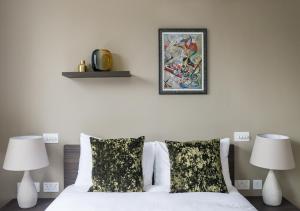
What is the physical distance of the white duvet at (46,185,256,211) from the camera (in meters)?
1.82

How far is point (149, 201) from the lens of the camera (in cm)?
193

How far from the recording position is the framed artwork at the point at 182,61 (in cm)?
260

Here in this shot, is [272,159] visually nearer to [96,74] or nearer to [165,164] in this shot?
[165,164]

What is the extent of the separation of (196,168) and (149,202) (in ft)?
1.67

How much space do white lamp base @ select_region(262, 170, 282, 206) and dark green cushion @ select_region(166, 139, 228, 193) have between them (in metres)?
0.48

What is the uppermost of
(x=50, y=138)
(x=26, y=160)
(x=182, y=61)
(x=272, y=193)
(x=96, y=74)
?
(x=182, y=61)

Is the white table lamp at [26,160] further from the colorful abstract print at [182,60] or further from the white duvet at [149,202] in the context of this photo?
the colorful abstract print at [182,60]

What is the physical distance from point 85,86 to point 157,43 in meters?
0.82

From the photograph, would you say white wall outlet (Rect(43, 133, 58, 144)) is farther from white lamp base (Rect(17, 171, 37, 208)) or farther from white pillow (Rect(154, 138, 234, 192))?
white pillow (Rect(154, 138, 234, 192))

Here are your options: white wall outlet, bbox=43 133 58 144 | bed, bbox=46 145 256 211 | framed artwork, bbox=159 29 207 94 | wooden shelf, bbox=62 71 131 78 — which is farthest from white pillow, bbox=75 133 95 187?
framed artwork, bbox=159 29 207 94

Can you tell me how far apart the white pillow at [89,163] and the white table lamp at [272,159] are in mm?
933

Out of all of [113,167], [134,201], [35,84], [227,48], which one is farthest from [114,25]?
[134,201]

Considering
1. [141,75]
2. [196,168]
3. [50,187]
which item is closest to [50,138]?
[50,187]

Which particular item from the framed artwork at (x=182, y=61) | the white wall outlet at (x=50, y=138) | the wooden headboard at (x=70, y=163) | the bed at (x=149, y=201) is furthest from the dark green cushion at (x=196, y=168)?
the white wall outlet at (x=50, y=138)
